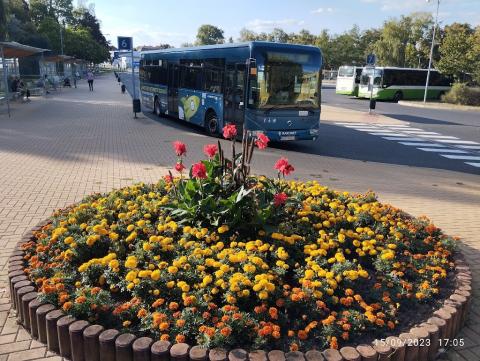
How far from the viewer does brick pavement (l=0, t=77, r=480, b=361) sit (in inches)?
193

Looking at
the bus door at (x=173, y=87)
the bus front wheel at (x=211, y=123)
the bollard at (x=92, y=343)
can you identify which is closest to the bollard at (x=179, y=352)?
the bollard at (x=92, y=343)

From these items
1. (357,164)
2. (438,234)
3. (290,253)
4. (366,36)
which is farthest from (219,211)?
Answer: (366,36)

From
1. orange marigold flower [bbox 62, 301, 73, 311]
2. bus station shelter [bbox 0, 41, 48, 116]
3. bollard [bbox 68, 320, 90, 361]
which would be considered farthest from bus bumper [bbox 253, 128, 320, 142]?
bus station shelter [bbox 0, 41, 48, 116]

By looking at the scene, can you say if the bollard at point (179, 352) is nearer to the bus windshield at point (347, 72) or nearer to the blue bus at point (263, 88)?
the blue bus at point (263, 88)

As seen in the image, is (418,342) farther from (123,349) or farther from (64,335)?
(64,335)

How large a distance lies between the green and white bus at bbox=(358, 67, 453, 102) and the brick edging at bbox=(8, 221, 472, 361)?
33514mm

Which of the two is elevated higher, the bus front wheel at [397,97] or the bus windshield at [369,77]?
the bus windshield at [369,77]

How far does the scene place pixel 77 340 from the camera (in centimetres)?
314

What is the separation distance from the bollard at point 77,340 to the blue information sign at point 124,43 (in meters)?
16.9

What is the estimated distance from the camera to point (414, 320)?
11.5ft

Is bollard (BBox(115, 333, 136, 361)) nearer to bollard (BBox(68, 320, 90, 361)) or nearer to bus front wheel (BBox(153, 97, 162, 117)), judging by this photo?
bollard (BBox(68, 320, 90, 361))

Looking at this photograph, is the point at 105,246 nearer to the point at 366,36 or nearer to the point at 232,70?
the point at 232,70

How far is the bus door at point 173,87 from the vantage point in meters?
17.4

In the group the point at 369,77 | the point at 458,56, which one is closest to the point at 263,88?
the point at 369,77
